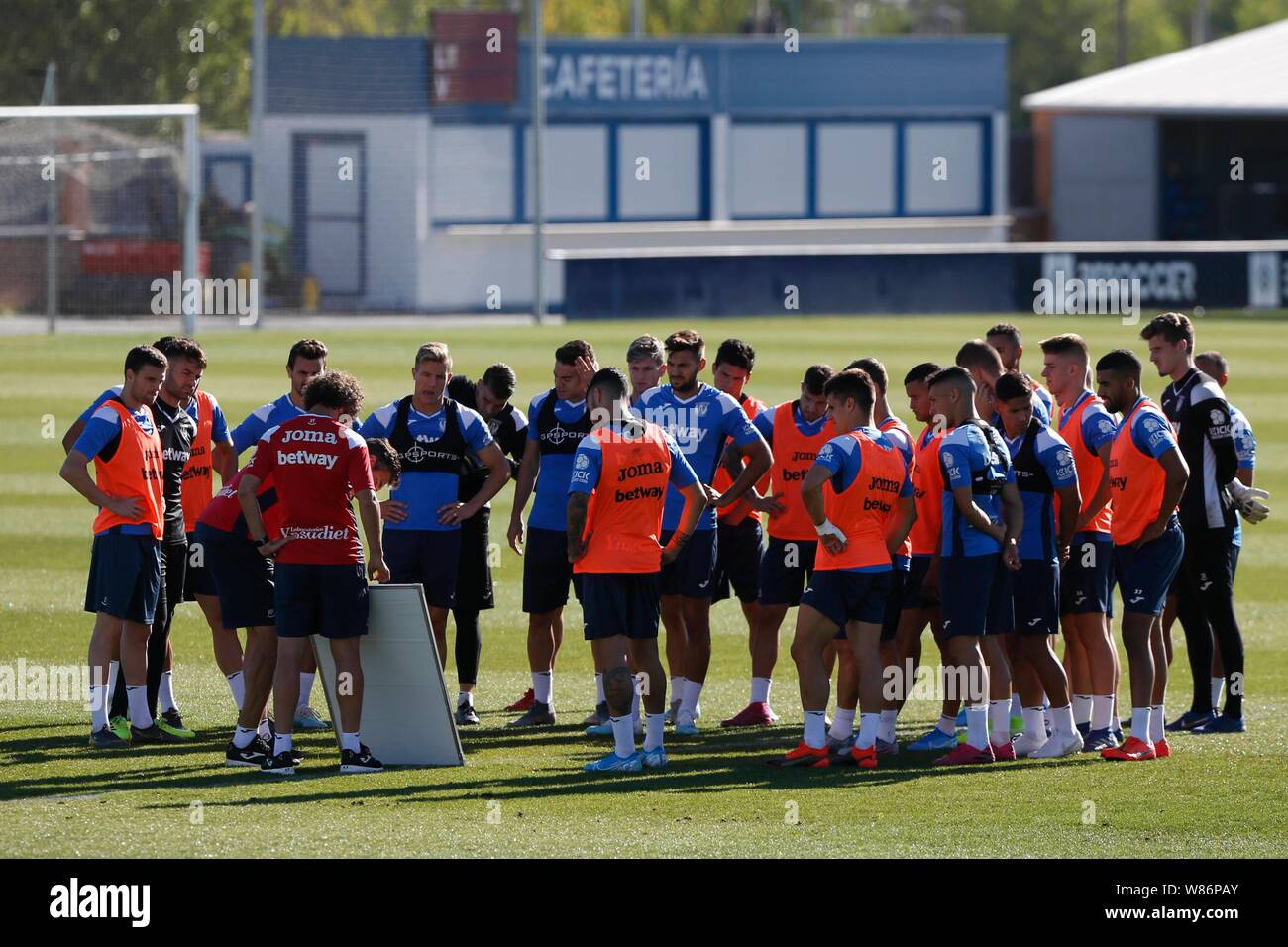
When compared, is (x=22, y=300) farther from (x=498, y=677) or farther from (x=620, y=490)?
(x=620, y=490)

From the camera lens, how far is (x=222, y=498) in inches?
374

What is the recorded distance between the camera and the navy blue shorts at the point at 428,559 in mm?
10438

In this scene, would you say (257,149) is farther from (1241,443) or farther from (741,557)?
(1241,443)

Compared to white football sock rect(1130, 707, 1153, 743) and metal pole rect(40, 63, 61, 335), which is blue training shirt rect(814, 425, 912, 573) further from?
metal pole rect(40, 63, 61, 335)

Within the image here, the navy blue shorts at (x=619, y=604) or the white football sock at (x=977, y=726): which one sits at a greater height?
the navy blue shorts at (x=619, y=604)

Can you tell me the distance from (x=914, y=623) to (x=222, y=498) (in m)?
3.67

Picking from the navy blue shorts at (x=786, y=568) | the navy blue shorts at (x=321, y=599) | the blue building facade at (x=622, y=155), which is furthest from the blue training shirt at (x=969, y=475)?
the blue building facade at (x=622, y=155)

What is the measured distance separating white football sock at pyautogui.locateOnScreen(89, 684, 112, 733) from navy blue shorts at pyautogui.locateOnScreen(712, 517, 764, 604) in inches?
137

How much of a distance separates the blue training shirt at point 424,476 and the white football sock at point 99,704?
1745 mm

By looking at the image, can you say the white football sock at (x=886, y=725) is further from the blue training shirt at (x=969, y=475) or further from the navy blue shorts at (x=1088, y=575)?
the navy blue shorts at (x=1088, y=575)

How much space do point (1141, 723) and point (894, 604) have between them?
1.37 metres

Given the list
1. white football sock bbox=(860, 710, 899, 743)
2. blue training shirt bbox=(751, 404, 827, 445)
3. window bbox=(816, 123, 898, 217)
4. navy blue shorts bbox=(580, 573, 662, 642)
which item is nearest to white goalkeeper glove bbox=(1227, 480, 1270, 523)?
blue training shirt bbox=(751, 404, 827, 445)
